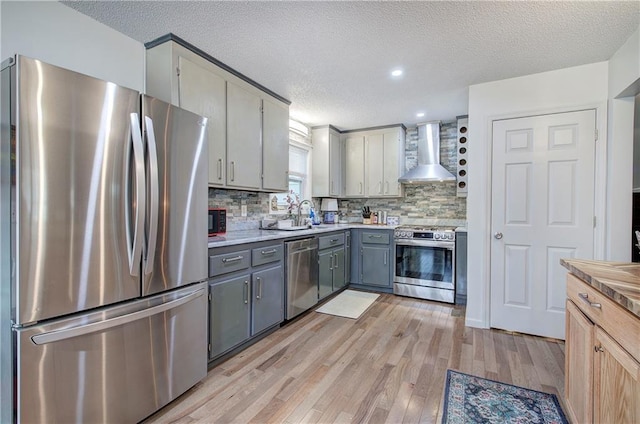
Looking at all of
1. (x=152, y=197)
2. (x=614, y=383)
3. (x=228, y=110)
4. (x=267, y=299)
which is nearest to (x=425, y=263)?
(x=267, y=299)

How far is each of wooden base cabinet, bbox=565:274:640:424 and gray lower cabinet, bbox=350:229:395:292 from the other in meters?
2.44

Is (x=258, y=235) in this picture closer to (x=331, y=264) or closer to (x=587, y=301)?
(x=331, y=264)

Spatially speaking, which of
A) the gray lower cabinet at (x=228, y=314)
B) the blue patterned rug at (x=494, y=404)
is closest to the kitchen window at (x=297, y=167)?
the gray lower cabinet at (x=228, y=314)

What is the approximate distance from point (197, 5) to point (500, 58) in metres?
2.30

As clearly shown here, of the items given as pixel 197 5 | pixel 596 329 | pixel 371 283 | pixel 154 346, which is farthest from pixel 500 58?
pixel 154 346

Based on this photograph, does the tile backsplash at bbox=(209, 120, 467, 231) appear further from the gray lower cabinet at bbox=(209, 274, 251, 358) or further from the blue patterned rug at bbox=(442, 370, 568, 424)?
the blue patterned rug at bbox=(442, 370, 568, 424)

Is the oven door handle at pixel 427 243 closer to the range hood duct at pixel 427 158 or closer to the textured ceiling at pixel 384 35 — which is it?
the range hood duct at pixel 427 158

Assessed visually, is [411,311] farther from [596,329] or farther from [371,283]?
[596,329]

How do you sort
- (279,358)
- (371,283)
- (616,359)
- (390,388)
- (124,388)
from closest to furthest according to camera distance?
(616,359) → (124,388) → (390,388) → (279,358) → (371,283)

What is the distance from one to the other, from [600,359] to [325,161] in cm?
377

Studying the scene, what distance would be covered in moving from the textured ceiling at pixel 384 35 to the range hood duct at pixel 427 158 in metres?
1.23

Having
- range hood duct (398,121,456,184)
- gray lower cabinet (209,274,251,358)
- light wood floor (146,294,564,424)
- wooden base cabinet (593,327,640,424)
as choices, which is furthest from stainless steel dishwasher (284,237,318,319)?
wooden base cabinet (593,327,640,424)

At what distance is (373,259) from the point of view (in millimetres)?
4125

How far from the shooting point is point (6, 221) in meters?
1.24
